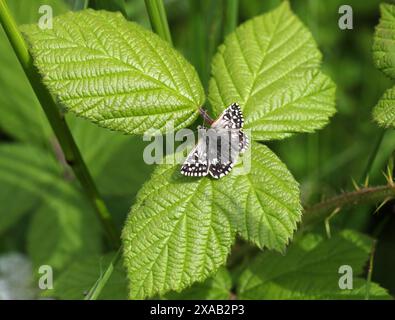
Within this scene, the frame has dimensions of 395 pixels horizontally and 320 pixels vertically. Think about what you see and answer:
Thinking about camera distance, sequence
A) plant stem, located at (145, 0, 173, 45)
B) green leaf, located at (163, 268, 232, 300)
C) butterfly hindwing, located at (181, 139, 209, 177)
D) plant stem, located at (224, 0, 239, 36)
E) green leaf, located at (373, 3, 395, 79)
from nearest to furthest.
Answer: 1. butterfly hindwing, located at (181, 139, 209, 177)
2. green leaf, located at (373, 3, 395, 79)
3. plant stem, located at (145, 0, 173, 45)
4. green leaf, located at (163, 268, 232, 300)
5. plant stem, located at (224, 0, 239, 36)

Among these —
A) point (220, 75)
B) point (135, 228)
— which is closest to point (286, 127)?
point (220, 75)

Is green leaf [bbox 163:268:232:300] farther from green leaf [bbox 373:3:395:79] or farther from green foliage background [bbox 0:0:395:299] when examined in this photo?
green leaf [bbox 373:3:395:79]

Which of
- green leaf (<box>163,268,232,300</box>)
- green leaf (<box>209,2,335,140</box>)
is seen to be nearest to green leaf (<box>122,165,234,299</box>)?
green leaf (<box>209,2,335,140</box>)

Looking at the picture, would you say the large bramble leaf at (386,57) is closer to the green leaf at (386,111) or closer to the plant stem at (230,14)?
the green leaf at (386,111)

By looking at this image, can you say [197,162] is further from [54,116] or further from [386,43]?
[386,43]

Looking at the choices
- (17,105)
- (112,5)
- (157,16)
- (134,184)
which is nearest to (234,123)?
(157,16)

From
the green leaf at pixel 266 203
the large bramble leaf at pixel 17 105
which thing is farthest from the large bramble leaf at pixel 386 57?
the large bramble leaf at pixel 17 105
